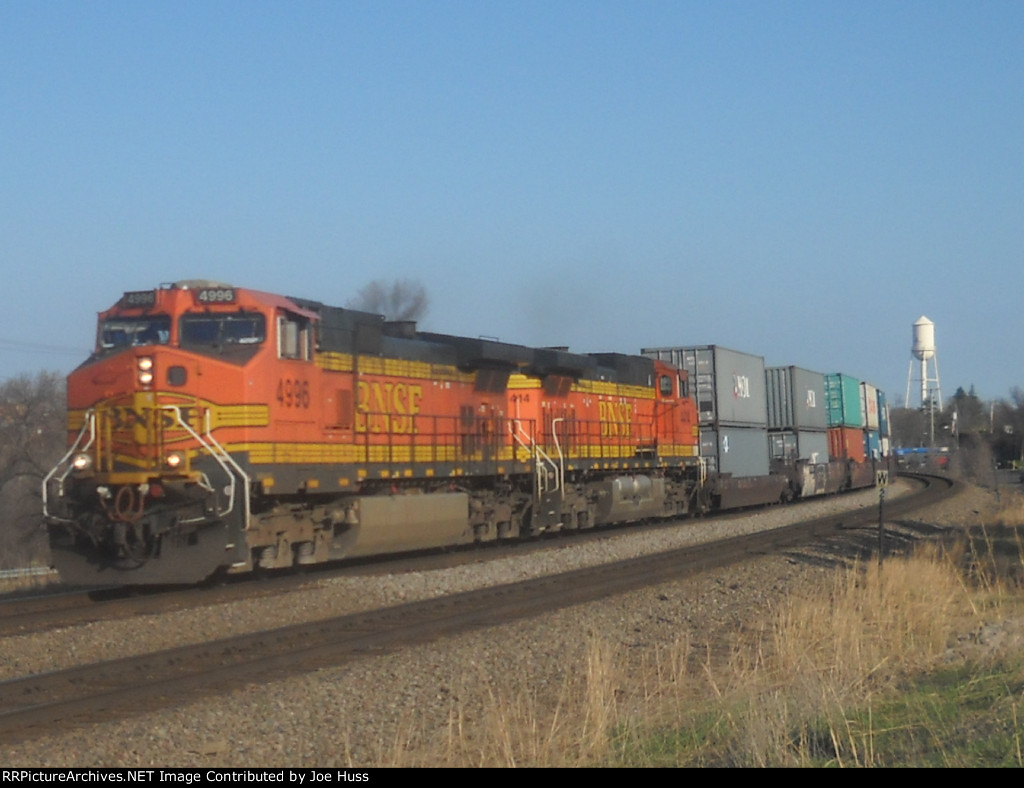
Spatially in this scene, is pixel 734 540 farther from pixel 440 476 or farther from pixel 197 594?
pixel 197 594

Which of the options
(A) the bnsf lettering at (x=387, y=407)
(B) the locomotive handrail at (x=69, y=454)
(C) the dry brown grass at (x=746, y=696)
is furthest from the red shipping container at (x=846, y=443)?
(B) the locomotive handrail at (x=69, y=454)

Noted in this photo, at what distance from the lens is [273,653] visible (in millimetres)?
10133

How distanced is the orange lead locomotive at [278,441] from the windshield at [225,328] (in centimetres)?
2

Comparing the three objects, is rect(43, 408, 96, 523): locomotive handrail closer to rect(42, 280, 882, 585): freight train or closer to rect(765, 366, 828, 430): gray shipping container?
rect(42, 280, 882, 585): freight train

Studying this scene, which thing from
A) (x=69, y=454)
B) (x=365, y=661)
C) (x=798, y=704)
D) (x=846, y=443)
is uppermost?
(x=846, y=443)

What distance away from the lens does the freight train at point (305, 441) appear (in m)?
13.8

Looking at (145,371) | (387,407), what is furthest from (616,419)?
(145,371)

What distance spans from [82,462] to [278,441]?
2.38 meters

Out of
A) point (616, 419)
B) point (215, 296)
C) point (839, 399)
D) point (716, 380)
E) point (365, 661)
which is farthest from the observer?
point (839, 399)

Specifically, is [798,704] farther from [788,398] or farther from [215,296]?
[788,398]

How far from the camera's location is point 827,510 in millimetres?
32188

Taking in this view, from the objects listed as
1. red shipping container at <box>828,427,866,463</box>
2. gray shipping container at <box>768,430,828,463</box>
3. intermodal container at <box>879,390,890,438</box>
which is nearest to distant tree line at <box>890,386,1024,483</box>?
intermodal container at <box>879,390,890,438</box>
